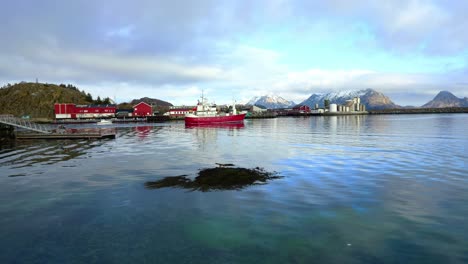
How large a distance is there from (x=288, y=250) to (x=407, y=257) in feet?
9.52

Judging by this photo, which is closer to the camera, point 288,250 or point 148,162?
point 288,250

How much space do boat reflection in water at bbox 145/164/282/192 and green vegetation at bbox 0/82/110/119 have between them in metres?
157

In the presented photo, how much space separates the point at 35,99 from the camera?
15812 cm

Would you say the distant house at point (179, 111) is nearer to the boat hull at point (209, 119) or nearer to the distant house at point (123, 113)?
the distant house at point (123, 113)

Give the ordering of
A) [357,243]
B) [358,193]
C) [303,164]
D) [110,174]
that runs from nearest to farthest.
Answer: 1. [357,243]
2. [358,193]
3. [110,174]
4. [303,164]

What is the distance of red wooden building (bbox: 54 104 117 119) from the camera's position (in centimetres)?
11794

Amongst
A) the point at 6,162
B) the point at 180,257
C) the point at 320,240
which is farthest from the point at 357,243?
the point at 6,162

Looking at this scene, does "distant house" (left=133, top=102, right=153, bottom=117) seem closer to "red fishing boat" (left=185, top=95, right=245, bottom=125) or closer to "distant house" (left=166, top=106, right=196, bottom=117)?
"distant house" (left=166, top=106, right=196, bottom=117)

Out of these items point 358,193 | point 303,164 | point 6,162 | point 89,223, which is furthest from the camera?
point 6,162

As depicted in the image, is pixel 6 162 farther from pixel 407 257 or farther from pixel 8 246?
pixel 407 257

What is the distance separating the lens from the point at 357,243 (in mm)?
7738

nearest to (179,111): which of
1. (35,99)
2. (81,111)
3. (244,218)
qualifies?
(81,111)

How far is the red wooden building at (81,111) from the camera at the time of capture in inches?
4643

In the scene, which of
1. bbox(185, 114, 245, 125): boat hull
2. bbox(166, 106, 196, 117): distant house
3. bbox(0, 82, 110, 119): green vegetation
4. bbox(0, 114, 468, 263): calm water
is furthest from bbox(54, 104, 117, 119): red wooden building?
bbox(0, 114, 468, 263): calm water
